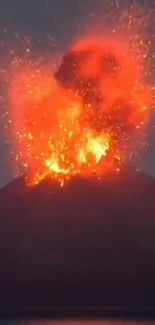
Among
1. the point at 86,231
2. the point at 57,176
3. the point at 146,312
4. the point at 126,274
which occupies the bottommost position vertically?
the point at 146,312

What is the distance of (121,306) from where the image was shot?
65.8 m

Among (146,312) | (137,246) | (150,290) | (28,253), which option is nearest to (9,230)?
(28,253)

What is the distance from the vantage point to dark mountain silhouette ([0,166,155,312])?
229 ft

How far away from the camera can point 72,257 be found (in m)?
76.1

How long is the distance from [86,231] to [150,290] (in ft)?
39.4

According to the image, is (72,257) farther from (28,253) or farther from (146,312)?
(146,312)

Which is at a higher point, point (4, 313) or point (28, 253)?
point (28, 253)

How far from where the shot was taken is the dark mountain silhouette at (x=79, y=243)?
69.8 metres

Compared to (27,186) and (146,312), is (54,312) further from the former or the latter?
(27,186)

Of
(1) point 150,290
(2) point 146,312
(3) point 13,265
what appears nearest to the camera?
(2) point 146,312

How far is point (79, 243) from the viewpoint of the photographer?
257 ft

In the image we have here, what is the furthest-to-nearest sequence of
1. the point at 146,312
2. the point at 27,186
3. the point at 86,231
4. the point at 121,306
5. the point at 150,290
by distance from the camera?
the point at 27,186, the point at 86,231, the point at 150,290, the point at 121,306, the point at 146,312

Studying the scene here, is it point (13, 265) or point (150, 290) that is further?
point (13, 265)

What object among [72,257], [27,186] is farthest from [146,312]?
[27,186]
